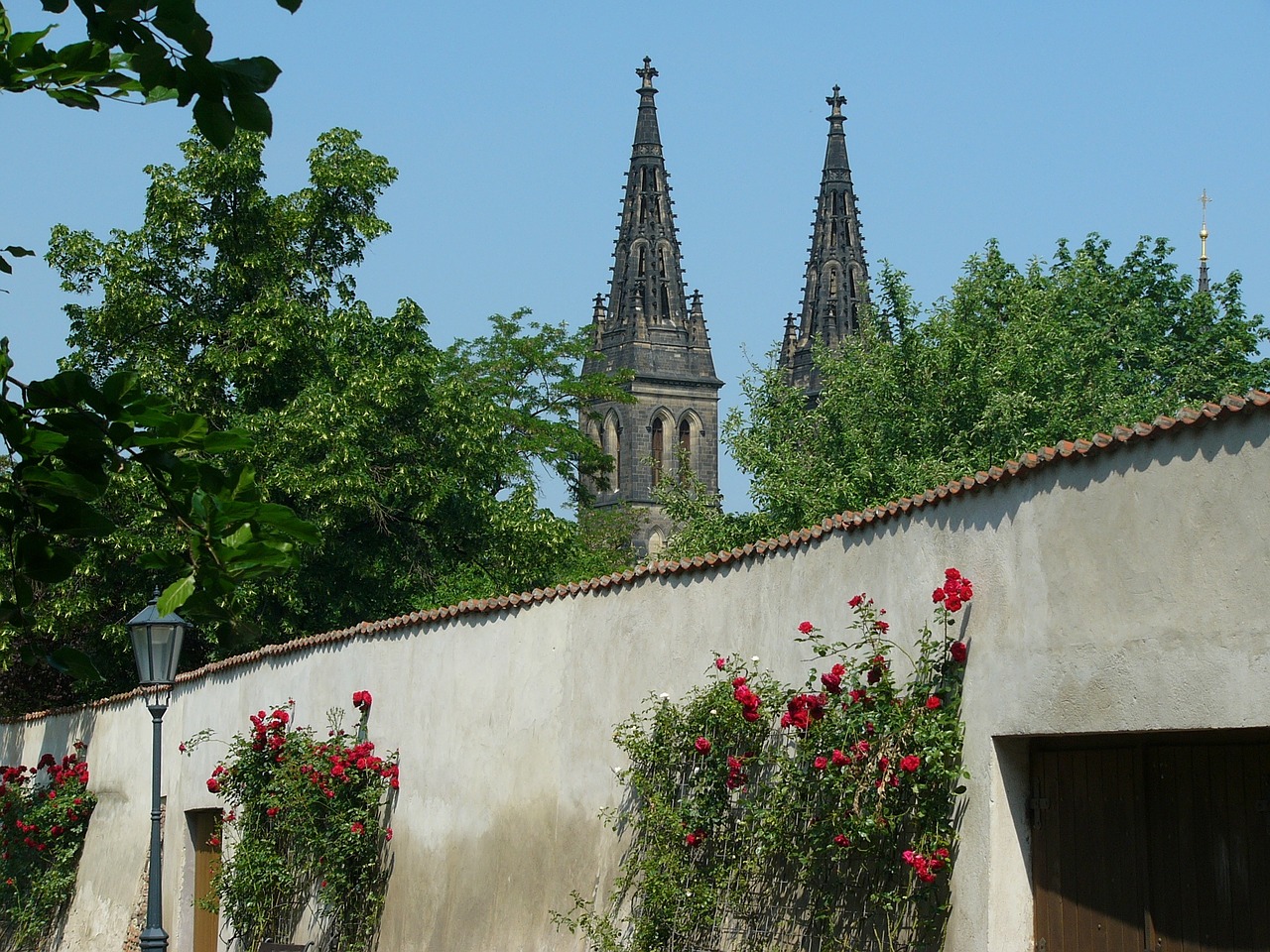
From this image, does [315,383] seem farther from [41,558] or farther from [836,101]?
[836,101]

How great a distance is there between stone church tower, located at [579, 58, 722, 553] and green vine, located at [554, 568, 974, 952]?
252 ft

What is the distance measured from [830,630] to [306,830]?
6645 millimetres

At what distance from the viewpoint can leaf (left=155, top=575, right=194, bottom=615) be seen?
4855 millimetres

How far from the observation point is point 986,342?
30.3 meters

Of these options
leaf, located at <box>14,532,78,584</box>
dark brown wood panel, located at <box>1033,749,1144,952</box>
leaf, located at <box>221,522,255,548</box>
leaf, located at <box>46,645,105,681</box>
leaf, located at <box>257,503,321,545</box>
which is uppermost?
leaf, located at <box>257,503,321,545</box>

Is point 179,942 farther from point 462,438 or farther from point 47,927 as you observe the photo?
point 462,438

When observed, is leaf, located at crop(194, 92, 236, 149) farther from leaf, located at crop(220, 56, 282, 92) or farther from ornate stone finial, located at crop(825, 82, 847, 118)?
ornate stone finial, located at crop(825, 82, 847, 118)

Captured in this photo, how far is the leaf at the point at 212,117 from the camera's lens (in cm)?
455

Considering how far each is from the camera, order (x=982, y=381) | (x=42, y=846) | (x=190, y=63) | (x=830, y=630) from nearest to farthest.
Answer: (x=190, y=63) < (x=830, y=630) < (x=42, y=846) < (x=982, y=381)

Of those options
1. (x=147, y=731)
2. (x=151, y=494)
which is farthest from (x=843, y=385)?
(x=147, y=731)

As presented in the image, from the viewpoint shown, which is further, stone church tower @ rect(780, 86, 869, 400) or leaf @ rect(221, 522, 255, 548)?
stone church tower @ rect(780, 86, 869, 400)

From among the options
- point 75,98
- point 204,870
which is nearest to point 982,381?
point 204,870

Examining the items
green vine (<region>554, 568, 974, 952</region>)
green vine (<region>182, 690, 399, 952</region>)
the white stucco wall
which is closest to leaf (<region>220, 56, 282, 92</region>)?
the white stucco wall

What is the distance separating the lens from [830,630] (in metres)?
9.84
